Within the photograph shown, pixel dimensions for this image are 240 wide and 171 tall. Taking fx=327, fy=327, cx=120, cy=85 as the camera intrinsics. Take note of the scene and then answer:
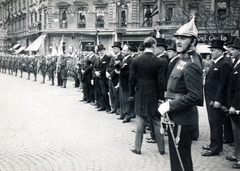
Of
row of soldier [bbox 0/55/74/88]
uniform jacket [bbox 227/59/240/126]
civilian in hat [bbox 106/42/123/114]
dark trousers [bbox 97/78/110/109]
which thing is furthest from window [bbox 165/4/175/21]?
uniform jacket [bbox 227/59/240/126]

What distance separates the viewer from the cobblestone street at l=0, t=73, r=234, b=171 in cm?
566

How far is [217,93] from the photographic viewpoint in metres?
6.03

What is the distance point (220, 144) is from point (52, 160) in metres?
3.19

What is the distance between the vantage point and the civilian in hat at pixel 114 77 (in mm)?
10163

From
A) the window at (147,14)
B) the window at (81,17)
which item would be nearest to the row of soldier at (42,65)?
the window at (81,17)

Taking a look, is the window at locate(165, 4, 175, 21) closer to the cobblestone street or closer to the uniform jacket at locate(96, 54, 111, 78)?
the uniform jacket at locate(96, 54, 111, 78)

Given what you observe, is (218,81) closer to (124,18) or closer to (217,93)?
(217,93)

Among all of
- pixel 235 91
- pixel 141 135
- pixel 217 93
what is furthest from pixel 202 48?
pixel 235 91

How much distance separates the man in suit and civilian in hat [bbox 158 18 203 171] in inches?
81.3

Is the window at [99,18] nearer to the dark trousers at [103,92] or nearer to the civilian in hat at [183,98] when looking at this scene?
the dark trousers at [103,92]

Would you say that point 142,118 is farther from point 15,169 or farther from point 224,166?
point 15,169

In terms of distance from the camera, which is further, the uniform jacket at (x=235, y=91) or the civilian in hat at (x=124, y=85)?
the civilian in hat at (x=124, y=85)

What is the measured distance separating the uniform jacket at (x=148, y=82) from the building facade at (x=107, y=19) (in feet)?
80.9

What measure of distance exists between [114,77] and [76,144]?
12.9 feet
